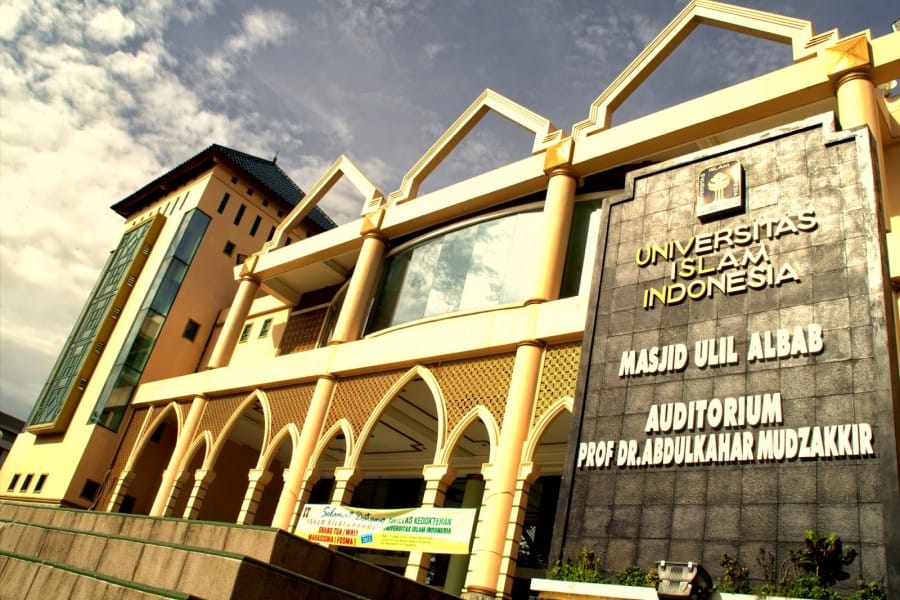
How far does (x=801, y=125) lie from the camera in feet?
33.9

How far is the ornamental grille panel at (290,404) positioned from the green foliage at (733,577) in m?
11.3

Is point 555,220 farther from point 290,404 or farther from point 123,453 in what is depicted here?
point 123,453

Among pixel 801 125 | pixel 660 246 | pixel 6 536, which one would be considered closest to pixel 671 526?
pixel 660 246

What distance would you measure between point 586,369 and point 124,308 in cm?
2184

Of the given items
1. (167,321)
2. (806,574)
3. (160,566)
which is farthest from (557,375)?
(167,321)

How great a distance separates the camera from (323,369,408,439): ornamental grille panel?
1572cm

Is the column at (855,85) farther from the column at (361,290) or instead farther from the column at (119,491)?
the column at (119,491)

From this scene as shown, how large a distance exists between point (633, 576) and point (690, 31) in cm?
1173

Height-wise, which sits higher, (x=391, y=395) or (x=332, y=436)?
(x=391, y=395)

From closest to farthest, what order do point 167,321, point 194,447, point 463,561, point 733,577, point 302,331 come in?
point 733,577 < point 463,561 < point 194,447 < point 302,331 < point 167,321

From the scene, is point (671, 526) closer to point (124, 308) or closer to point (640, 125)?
point (640, 125)

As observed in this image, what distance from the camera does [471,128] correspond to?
19125mm

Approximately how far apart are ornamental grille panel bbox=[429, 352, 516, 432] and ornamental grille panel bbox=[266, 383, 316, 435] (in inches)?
172

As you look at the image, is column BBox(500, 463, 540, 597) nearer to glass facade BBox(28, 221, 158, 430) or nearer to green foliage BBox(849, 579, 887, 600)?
green foliage BBox(849, 579, 887, 600)
